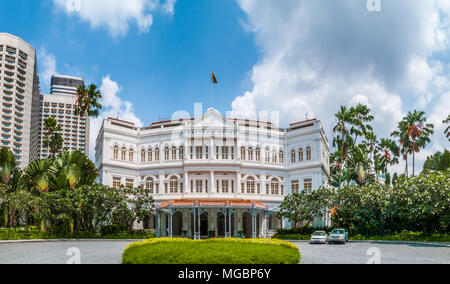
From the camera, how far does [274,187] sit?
51.0m

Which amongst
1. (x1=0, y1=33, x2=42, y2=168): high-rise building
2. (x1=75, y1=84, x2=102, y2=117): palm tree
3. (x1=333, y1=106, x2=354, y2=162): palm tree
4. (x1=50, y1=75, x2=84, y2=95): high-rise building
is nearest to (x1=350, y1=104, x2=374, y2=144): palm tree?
(x1=333, y1=106, x2=354, y2=162): palm tree

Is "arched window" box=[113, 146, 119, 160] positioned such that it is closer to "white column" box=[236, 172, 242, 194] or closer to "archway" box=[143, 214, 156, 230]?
"archway" box=[143, 214, 156, 230]

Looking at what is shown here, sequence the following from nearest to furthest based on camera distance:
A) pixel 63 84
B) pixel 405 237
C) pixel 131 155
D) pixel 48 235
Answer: pixel 405 237
pixel 48 235
pixel 131 155
pixel 63 84

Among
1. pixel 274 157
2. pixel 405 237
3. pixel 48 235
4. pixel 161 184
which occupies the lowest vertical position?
pixel 405 237

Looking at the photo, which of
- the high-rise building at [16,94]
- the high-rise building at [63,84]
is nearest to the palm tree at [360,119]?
the high-rise building at [16,94]

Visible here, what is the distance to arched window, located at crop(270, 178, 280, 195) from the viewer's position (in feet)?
167

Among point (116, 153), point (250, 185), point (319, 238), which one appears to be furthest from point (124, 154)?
point (319, 238)

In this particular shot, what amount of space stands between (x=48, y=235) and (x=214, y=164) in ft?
63.1

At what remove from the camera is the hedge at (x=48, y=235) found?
35.8 metres

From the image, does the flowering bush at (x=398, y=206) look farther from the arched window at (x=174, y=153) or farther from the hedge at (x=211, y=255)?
the hedge at (x=211, y=255)

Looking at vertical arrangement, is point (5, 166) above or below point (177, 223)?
above

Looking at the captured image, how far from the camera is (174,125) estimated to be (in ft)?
169

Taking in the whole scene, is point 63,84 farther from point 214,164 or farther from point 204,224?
point 214,164
